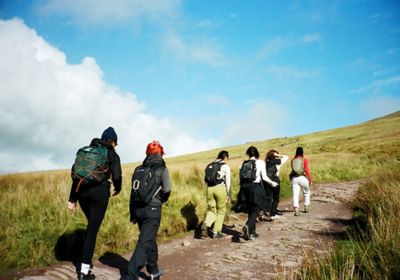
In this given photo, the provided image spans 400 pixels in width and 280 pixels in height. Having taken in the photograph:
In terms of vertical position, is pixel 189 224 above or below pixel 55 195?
below

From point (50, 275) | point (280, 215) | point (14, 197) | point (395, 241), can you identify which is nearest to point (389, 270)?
point (395, 241)

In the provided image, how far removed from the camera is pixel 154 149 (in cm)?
589

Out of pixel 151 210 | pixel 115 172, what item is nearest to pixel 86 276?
pixel 151 210

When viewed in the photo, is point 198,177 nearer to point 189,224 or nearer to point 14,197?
point 189,224

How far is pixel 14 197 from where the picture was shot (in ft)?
29.4

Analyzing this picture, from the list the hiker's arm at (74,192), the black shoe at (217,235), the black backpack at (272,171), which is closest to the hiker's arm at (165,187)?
the hiker's arm at (74,192)

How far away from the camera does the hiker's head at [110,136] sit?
5.82m

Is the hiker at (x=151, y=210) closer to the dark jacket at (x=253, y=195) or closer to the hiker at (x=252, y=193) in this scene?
the hiker at (x=252, y=193)

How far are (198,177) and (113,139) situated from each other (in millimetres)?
8921

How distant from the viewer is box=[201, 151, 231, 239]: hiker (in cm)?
883

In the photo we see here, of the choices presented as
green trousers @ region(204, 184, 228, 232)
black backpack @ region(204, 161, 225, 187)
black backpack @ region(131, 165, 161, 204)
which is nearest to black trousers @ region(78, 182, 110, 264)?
black backpack @ region(131, 165, 161, 204)

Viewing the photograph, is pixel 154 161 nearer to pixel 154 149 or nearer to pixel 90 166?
pixel 154 149

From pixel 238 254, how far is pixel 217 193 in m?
2.05

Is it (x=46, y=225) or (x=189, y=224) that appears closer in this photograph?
(x=46, y=225)
